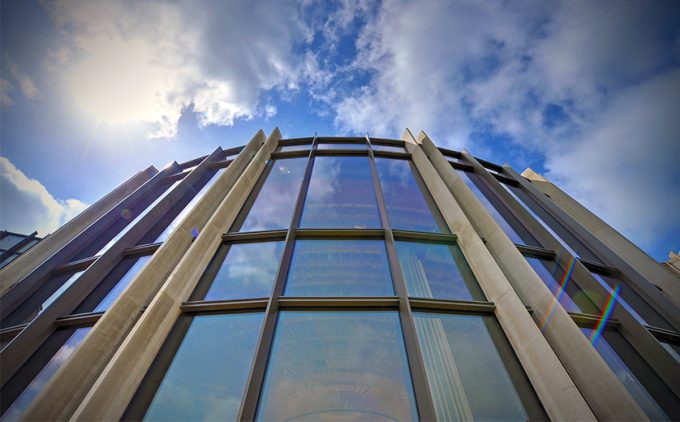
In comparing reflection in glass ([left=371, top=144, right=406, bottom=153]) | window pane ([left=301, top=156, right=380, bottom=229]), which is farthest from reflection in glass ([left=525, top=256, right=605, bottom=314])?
reflection in glass ([left=371, top=144, right=406, bottom=153])

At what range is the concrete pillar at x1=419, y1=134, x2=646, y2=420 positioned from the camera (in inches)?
Result: 155

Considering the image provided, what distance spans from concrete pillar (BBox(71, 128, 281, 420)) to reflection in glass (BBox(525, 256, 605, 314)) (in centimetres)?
833

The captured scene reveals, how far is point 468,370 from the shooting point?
4.65 metres

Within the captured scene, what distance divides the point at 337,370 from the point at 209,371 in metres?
2.08

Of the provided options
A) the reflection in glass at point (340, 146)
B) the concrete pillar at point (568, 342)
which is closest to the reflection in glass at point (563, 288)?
the concrete pillar at point (568, 342)

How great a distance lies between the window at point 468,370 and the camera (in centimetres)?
417

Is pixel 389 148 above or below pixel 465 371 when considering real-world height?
above

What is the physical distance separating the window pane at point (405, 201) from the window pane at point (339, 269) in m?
1.27

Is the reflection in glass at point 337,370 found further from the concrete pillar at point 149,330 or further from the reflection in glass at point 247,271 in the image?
the concrete pillar at point 149,330

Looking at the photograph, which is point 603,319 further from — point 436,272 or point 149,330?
point 149,330

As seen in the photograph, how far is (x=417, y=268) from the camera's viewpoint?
21.2 ft

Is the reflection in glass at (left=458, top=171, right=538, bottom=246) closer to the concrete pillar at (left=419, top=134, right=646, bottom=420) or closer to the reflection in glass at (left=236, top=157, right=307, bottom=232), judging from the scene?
the concrete pillar at (left=419, top=134, right=646, bottom=420)

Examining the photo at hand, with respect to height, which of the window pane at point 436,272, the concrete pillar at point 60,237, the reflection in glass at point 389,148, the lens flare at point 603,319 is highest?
the reflection in glass at point 389,148

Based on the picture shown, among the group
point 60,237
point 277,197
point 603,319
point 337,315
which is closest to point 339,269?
point 337,315
